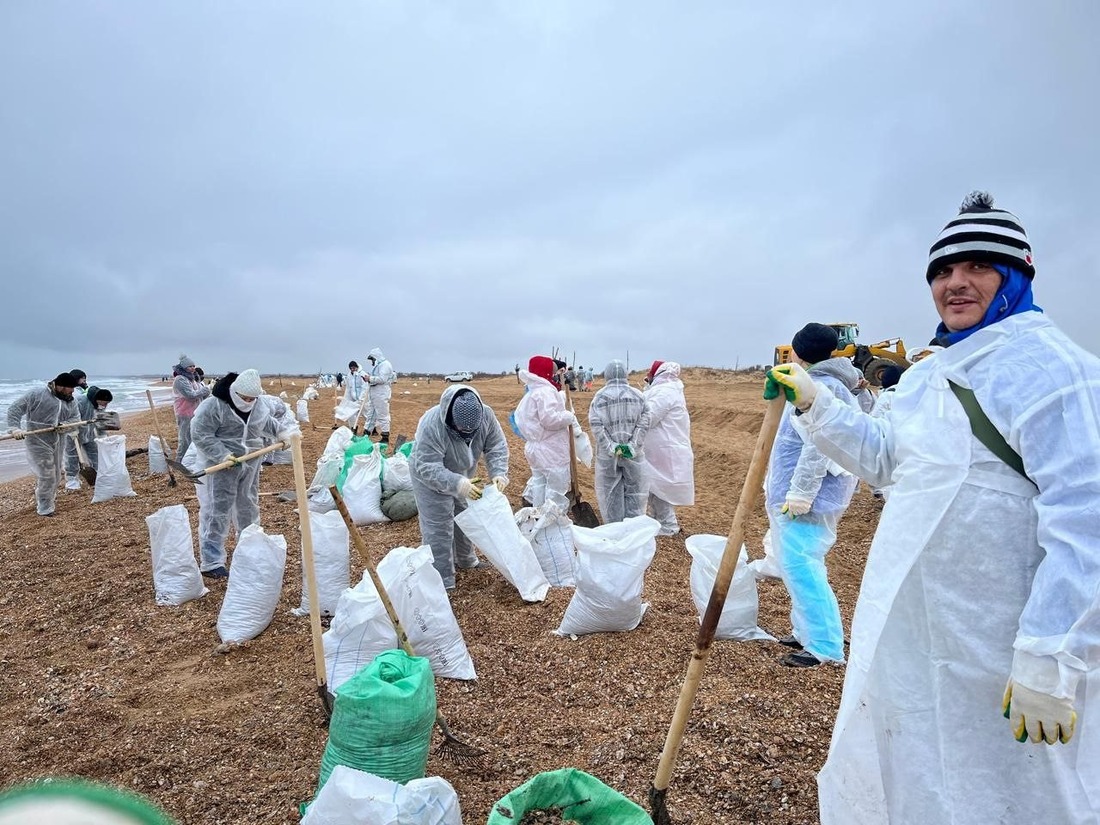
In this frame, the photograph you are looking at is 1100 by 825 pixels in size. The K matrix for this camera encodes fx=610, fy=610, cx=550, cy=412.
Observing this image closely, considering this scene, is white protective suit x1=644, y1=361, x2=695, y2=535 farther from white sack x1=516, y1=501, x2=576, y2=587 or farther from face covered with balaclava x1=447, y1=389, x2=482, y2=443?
face covered with balaclava x1=447, y1=389, x2=482, y2=443

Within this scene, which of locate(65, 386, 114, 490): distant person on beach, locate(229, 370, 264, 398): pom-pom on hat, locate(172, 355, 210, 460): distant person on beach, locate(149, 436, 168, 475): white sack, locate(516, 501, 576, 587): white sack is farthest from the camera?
locate(149, 436, 168, 475): white sack

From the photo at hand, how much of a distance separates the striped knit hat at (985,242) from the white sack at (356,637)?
2.80 metres

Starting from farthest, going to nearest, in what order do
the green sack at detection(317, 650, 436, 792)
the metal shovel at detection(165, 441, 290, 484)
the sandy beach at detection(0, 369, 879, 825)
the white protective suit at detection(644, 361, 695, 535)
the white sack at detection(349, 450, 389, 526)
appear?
the white sack at detection(349, 450, 389, 526) < the white protective suit at detection(644, 361, 695, 535) < the metal shovel at detection(165, 441, 290, 484) < the sandy beach at detection(0, 369, 879, 825) < the green sack at detection(317, 650, 436, 792)

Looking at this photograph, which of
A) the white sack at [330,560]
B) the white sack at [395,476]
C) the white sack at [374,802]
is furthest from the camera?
the white sack at [395,476]

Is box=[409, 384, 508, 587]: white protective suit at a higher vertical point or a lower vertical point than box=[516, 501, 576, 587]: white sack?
higher

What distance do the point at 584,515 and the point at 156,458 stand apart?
7.54 meters

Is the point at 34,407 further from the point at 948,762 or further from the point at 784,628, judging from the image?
the point at 948,762

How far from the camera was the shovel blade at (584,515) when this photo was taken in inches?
245

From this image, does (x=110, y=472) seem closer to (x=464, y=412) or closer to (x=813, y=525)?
(x=464, y=412)

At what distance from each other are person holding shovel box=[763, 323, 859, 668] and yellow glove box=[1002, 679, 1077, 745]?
1.96 m

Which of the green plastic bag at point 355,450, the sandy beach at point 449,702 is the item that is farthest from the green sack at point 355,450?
the sandy beach at point 449,702

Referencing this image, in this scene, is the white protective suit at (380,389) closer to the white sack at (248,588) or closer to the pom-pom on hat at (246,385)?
the pom-pom on hat at (246,385)

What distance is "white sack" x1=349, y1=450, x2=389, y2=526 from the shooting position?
655 centimetres

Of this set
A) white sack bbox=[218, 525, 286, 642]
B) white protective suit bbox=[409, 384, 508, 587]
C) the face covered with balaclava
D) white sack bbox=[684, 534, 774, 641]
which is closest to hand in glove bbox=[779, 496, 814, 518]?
white sack bbox=[684, 534, 774, 641]
